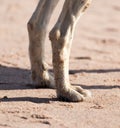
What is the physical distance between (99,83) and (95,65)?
1.07m

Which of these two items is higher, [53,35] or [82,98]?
[53,35]

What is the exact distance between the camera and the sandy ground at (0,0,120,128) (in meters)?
5.21

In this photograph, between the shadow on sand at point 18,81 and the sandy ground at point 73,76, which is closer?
the sandy ground at point 73,76

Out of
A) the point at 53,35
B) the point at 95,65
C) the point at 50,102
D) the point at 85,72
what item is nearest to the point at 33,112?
the point at 50,102

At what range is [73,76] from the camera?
7.00 m

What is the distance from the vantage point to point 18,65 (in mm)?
7422

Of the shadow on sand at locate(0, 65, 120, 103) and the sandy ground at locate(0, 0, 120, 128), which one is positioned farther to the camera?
the shadow on sand at locate(0, 65, 120, 103)

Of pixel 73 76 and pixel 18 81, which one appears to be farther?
pixel 73 76

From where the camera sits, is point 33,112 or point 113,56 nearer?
point 33,112

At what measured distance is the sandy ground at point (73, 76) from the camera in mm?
5211

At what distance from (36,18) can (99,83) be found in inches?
39.6

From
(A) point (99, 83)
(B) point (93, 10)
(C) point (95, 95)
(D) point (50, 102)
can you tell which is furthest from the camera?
(B) point (93, 10)

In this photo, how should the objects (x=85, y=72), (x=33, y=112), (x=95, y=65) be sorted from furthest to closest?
(x=95, y=65) → (x=85, y=72) → (x=33, y=112)

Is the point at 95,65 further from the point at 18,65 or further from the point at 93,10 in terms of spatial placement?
the point at 93,10
